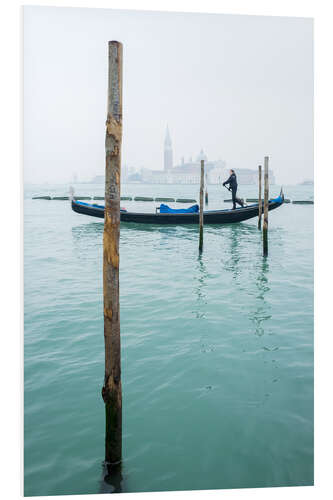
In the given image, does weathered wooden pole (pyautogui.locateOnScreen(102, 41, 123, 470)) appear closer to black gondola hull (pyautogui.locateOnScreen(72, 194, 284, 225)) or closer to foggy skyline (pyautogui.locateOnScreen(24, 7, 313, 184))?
foggy skyline (pyautogui.locateOnScreen(24, 7, 313, 184))

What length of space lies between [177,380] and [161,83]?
254 cm

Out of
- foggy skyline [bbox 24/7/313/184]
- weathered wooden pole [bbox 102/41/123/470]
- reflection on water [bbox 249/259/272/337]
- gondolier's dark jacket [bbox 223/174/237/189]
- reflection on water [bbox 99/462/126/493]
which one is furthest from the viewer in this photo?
gondolier's dark jacket [bbox 223/174/237/189]

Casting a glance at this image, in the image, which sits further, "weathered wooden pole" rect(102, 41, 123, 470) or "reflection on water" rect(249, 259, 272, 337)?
"reflection on water" rect(249, 259, 272, 337)

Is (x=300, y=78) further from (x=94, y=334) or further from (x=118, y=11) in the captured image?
(x=94, y=334)

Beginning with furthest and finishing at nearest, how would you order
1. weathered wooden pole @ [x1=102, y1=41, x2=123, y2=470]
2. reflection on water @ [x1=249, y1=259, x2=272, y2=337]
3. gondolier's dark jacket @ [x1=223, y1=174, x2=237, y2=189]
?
gondolier's dark jacket @ [x1=223, y1=174, x2=237, y2=189] < reflection on water @ [x1=249, y1=259, x2=272, y2=337] < weathered wooden pole @ [x1=102, y1=41, x2=123, y2=470]

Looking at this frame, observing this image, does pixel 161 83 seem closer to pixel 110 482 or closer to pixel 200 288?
pixel 200 288

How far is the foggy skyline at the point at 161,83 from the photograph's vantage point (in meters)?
3.25

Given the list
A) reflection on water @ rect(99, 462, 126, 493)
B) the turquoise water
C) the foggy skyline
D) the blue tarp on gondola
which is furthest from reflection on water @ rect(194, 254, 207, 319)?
the blue tarp on gondola

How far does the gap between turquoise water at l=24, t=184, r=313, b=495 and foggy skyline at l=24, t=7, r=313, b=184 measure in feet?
1.90

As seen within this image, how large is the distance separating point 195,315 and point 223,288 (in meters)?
1.17

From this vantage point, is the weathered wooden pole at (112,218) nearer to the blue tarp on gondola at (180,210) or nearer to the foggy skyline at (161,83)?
the foggy skyline at (161,83)

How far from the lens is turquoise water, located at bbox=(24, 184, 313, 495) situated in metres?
2.27

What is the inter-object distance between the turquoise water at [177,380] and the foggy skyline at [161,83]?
1.90 feet

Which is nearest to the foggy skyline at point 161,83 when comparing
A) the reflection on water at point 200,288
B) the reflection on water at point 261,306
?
the reflection on water at point 261,306
